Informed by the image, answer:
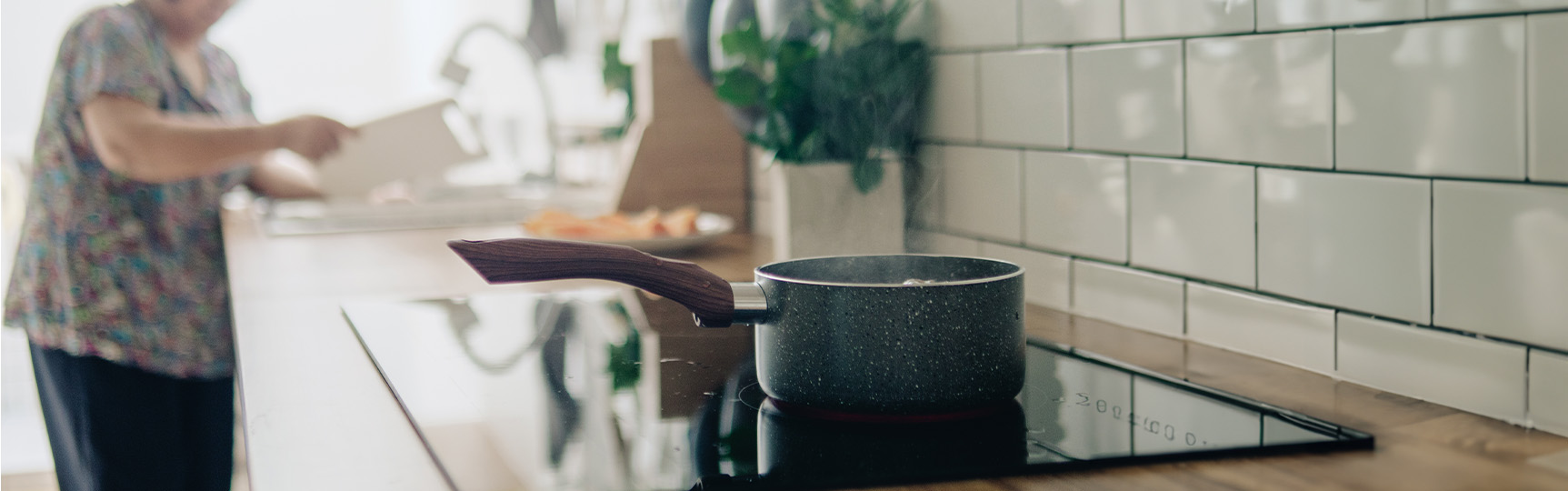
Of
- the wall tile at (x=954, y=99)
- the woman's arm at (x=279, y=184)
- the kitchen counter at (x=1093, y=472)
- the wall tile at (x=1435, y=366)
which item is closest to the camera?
the kitchen counter at (x=1093, y=472)

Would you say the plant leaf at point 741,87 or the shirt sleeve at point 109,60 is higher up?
the shirt sleeve at point 109,60

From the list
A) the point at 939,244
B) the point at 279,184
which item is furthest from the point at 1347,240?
the point at 279,184

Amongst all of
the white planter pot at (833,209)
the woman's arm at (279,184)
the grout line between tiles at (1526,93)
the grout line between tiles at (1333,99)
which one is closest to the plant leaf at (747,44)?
the white planter pot at (833,209)

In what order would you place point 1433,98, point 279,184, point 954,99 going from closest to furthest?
point 1433,98 < point 954,99 < point 279,184

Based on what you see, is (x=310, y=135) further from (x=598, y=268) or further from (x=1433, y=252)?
(x=1433, y=252)

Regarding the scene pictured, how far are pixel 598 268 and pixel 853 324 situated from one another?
13 centimetres

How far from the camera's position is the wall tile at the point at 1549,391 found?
1.89 feet

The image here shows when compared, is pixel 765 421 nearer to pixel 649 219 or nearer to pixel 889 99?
pixel 889 99

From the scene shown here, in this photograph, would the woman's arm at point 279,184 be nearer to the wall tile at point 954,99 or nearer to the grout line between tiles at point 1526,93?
the wall tile at point 954,99

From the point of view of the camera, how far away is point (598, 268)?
581 millimetres

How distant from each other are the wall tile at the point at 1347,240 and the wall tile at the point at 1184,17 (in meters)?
0.10

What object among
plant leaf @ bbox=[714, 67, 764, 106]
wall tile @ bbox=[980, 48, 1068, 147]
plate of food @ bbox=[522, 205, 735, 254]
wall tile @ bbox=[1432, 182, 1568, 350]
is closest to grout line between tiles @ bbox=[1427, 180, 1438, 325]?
wall tile @ bbox=[1432, 182, 1568, 350]

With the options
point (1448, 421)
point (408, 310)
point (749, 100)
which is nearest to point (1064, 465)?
point (1448, 421)

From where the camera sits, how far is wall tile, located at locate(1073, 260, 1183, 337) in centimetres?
85
